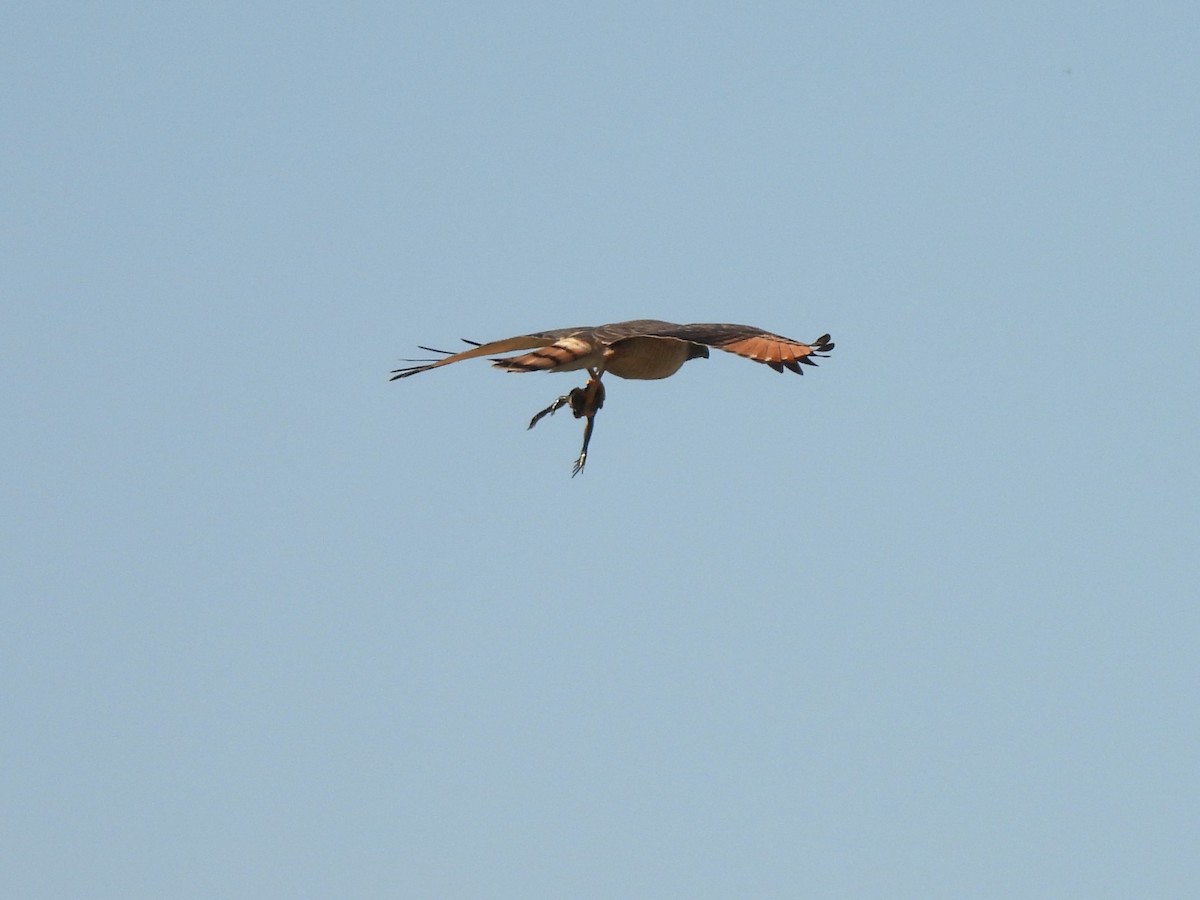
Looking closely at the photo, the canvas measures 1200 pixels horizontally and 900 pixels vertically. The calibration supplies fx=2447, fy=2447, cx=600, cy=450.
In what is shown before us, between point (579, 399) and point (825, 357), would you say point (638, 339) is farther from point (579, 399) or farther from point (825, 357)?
point (825, 357)

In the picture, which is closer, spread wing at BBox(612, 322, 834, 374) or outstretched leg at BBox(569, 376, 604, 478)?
spread wing at BBox(612, 322, 834, 374)

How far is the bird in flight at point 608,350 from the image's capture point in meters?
27.2

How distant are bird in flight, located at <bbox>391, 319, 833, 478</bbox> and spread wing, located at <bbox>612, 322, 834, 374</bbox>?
11 mm

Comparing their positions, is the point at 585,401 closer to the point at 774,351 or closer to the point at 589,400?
the point at 589,400

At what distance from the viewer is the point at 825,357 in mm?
25844

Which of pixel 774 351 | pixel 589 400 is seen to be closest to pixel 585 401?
pixel 589 400

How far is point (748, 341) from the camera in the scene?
27.0m

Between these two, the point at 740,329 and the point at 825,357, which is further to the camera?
the point at 740,329

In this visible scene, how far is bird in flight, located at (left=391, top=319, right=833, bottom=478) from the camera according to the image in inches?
1073

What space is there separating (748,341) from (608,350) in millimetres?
1975

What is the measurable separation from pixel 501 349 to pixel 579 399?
1201 mm

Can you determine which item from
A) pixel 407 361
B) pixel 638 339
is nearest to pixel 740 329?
pixel 638 339

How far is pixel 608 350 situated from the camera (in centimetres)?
2825

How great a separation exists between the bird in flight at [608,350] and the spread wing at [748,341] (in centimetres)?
1
